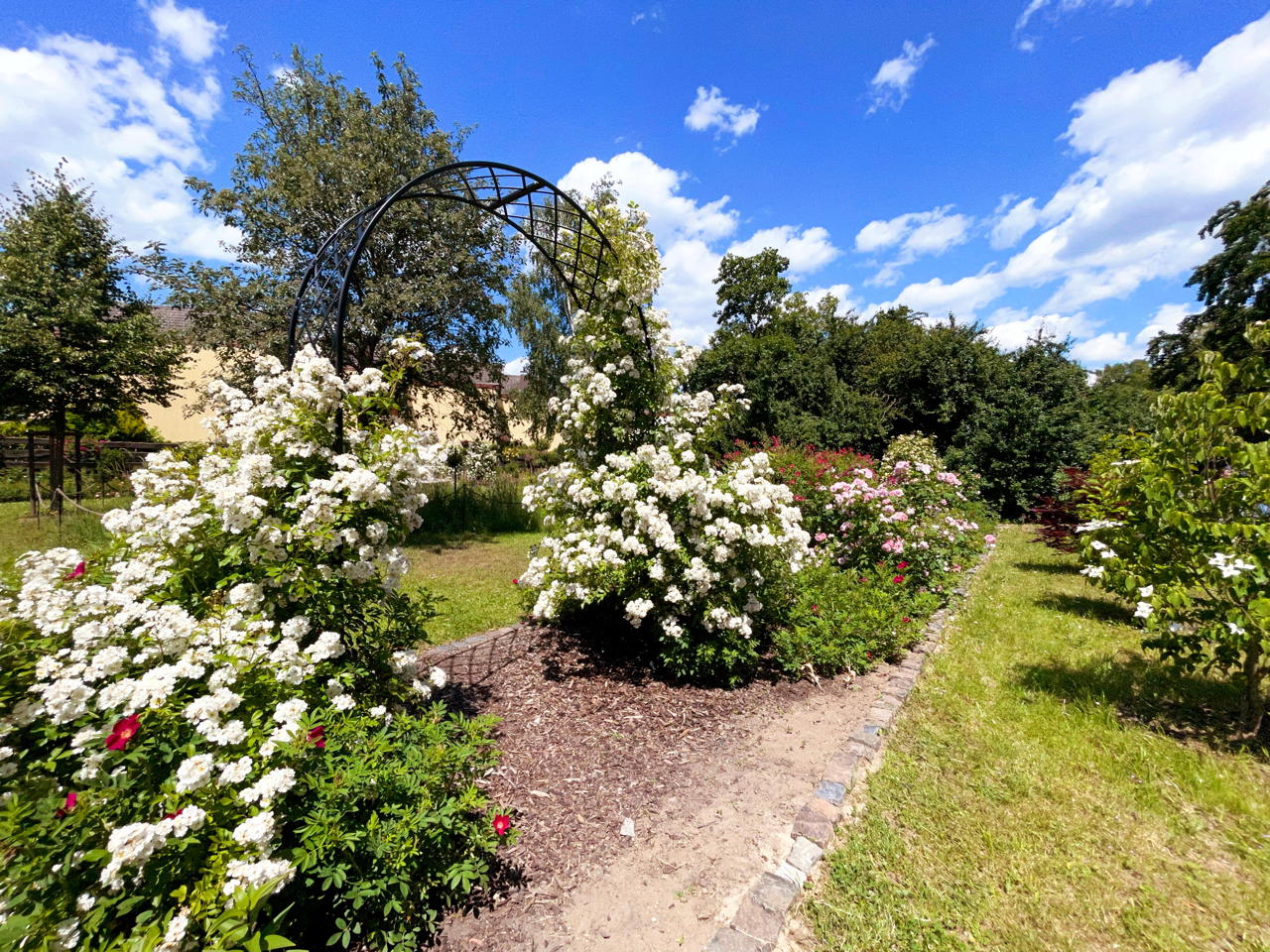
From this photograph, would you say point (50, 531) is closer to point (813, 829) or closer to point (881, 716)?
point (813, 829)

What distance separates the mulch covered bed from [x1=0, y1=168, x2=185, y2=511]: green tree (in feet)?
26.8

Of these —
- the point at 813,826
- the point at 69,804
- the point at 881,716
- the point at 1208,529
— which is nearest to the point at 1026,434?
the point at 1208,529

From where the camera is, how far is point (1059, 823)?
2.44 meters

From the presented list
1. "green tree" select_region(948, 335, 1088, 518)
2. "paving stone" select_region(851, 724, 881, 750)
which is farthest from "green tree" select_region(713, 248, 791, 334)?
"paving stone" select_region(851, 724, 881, 750)

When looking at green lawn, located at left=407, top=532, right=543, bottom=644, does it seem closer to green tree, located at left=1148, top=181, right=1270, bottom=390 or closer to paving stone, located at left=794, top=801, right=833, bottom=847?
paving stone, located at left=794, top=801, right=833, bottom=847

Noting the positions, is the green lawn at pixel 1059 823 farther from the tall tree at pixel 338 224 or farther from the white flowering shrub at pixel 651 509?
the tall tree at pixel 338 224

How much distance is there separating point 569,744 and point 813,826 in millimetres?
1450

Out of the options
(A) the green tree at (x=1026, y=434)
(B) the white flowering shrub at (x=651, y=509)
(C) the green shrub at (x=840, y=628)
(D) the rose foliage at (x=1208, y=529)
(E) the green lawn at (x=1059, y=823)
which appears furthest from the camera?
(A) the green tree at (x=1026, y=434)

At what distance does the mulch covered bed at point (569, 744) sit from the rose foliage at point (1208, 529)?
87.0 inches

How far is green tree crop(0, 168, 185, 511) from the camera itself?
7.14 m

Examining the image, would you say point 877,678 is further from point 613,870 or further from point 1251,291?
point 1251,291

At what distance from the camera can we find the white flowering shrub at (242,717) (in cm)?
133

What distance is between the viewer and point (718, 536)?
361 centimetres

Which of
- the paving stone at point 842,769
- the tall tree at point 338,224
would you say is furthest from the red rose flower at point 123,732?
the tall tree at point 338,224
